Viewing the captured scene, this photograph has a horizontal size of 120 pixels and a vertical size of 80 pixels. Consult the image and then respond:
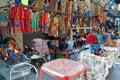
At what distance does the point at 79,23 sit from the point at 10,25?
2.92 meters

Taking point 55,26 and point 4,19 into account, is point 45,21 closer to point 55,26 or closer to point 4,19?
point 55,26

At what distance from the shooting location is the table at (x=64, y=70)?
1639 mm

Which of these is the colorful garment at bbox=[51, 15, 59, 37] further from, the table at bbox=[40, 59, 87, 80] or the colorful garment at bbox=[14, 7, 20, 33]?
the table at bbox=[40, 59, 87, 80]

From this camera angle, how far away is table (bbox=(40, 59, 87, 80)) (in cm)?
164

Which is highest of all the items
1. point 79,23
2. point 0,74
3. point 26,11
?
point 26,11

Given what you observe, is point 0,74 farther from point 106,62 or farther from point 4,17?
point 106,62

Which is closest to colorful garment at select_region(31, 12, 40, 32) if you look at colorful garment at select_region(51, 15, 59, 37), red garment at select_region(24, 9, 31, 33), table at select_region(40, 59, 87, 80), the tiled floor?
red garment at select_region(24, 9, 31, 33)

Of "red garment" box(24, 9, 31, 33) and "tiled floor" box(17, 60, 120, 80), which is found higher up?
"red garment" box(24, 9, 31, 33)

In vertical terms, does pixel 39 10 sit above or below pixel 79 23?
above

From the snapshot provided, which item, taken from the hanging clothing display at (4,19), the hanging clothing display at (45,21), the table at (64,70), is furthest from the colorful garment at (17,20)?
the table at (64,70)

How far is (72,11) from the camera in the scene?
504 centimetres

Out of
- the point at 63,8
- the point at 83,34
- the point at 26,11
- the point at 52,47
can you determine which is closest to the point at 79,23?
the point at 83,34

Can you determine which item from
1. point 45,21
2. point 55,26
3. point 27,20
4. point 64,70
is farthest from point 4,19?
point 64,70

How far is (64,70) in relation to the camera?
69.6 inches
